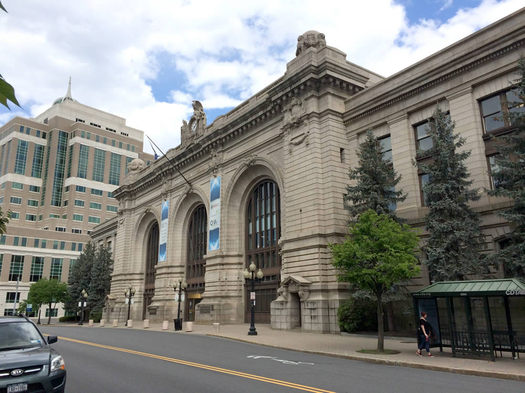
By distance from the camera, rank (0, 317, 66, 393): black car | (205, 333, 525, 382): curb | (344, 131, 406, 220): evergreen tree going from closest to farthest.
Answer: (0, 317, 66, 393): black car
(205, 333, 525, 382): curb
(344, 131, 406, 220): evergreen tree

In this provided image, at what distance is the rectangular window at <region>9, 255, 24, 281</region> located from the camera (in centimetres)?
9250

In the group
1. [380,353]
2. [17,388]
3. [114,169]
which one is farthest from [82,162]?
[17,388]

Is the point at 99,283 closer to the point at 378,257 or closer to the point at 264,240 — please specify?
the point at 264,240

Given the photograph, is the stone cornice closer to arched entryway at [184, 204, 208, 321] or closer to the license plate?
arched entryway at [184, 204, 208, 321]

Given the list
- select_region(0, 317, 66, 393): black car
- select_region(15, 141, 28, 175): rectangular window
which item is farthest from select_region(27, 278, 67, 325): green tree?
select_region(0, 317, 66, 393): black car

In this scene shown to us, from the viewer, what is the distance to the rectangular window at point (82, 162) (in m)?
113

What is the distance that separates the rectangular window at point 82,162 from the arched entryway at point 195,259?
7432 cm

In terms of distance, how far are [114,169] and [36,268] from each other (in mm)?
33933

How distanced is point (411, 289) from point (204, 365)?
1573 centimetres

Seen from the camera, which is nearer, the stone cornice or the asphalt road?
the asphalt road

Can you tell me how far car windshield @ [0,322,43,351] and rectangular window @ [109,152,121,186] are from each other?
114 m

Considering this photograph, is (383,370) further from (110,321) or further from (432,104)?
(110,321)

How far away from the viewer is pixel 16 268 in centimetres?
9350

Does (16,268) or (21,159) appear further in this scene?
(21,159)
